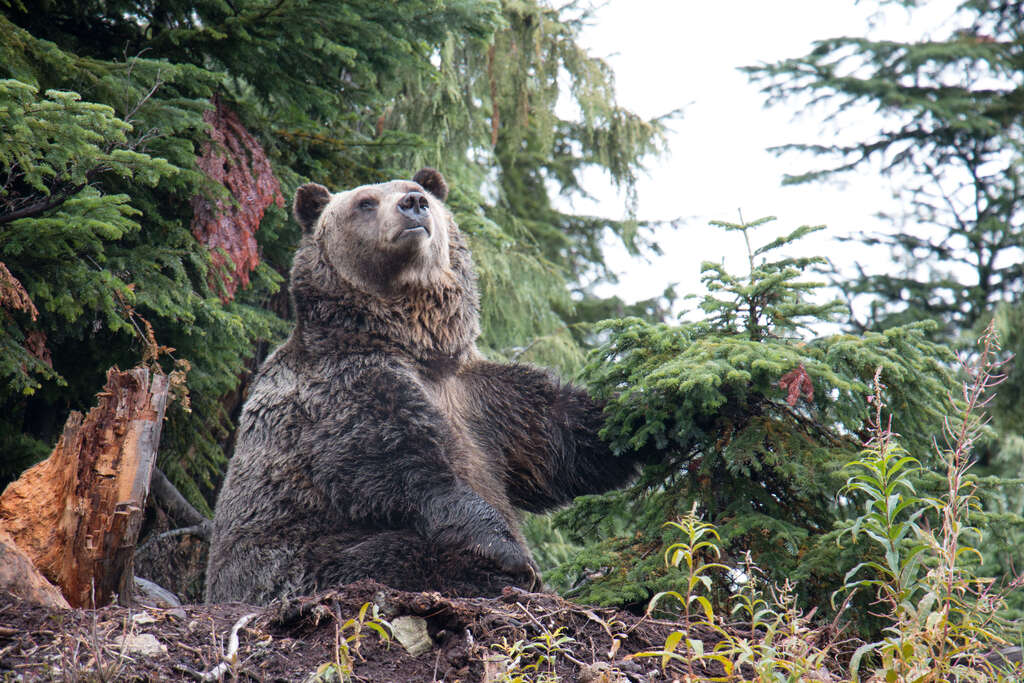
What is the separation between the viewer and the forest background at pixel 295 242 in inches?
169

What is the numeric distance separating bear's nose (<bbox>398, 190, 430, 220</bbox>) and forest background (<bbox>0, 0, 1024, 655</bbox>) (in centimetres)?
122

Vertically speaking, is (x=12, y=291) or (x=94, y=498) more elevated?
(x=12, y=291)

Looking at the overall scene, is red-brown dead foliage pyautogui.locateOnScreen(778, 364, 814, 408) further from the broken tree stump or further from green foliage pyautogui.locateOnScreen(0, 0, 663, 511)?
green foliage pyautogui.locateOnScreen(0, 0, 663, 511)

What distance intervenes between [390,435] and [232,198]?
6.79ft

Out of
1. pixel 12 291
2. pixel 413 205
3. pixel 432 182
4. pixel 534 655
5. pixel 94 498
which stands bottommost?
pixel 534 655

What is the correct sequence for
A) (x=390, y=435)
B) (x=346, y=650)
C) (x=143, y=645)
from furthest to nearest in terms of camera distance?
(x=390, y=435), (x=143, y=645), (x=346, y=650)

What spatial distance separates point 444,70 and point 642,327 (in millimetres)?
4565

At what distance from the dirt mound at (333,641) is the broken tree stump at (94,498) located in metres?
0.62

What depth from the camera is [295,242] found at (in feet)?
23.4

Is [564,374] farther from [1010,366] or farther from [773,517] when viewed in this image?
[1010,366]

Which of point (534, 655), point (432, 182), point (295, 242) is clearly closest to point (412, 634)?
point (534, 655)

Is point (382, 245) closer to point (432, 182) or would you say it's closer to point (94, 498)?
point (432, 182)

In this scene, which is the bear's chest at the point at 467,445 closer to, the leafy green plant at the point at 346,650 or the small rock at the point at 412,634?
the small rock at the point at 412,634

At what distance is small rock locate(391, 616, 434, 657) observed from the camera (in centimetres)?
339
